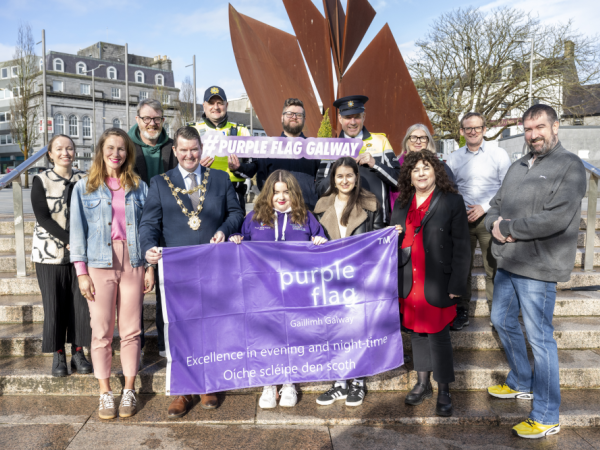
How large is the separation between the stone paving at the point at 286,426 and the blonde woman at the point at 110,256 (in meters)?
0.24

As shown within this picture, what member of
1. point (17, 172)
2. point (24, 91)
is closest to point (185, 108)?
point (24, 91)

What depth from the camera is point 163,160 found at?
4133mm

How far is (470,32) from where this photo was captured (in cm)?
2397

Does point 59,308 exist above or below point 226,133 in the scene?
below

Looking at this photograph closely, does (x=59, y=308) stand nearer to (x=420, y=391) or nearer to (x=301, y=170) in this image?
(x=301, y=170)

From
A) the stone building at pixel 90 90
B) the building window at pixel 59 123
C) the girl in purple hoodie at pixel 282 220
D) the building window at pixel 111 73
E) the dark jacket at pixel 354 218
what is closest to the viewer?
the girl in purple hoodie at pixel 282 220

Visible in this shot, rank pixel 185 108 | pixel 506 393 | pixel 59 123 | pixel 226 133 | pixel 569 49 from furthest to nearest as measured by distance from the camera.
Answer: pixel 59 123
pixel 185 108
pixel 569 49
pixel 226 133
pixel 506 393

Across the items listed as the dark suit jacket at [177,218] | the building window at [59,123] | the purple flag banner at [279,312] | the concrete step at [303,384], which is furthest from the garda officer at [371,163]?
the building window at [59,123]

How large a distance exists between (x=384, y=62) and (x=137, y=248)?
812 centimetres

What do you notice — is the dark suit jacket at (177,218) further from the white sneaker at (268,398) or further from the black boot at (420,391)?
the black boot at (420,391)

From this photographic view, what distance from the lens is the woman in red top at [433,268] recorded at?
10.2ft

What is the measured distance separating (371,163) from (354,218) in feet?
1.72

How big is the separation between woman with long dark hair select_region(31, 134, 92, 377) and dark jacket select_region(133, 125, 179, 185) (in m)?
0.56

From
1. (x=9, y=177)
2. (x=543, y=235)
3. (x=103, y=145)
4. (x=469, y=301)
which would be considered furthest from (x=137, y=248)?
(x=469, y=301)
